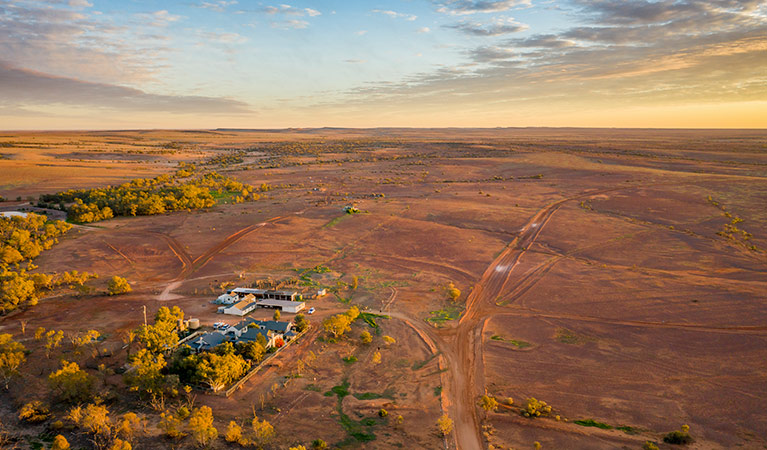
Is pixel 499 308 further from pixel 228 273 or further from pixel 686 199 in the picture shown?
pixel 686 199

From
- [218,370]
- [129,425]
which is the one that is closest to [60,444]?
[129,425]

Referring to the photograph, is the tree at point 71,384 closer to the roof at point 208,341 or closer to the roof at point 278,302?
the roof at point 208,341

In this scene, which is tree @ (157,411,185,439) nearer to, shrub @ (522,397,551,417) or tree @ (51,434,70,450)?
tree @ (51,434,70,450)

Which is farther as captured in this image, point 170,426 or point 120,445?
point 170,426

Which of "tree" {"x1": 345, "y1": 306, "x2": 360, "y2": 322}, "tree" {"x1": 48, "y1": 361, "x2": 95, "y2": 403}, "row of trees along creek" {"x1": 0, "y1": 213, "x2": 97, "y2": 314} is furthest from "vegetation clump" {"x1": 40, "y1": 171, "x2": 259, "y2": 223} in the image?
"tree" {"x1": 345, "y1": 306, "x2": 360, "y2": 322}

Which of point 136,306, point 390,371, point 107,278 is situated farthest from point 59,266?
point 390,371

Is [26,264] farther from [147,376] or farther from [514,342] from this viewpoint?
[514,342]

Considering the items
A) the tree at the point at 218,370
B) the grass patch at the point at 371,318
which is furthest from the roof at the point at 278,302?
the tree at the point at 218,370
